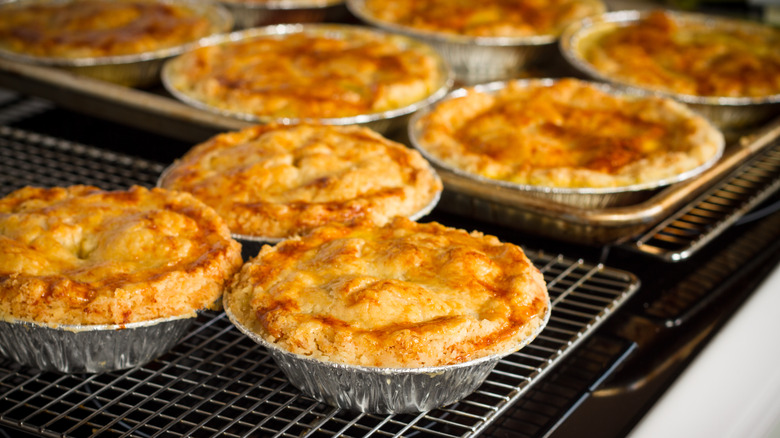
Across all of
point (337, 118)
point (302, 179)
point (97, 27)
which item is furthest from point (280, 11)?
point (302, 179)

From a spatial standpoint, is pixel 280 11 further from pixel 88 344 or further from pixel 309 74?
pixel 88 344

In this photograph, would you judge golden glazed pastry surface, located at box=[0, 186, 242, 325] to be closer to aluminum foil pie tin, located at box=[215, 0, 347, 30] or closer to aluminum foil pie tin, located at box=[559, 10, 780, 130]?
aluminum foil pie tin, located at box=[559, 10, 780, 130]

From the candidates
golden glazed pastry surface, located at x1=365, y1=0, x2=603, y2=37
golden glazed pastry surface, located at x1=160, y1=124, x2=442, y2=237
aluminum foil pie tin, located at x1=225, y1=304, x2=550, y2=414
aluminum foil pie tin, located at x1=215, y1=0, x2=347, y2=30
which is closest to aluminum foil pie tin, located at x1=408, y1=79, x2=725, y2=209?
golden glazed pastry surface, located at x1=160, y1=124, x2=442, y2=237

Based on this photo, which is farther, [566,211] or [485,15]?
[485,15]

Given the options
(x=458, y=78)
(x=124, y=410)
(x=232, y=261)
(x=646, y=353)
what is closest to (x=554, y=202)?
(x=646, y=353)

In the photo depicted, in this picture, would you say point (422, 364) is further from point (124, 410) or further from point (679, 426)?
point (124, 410)
